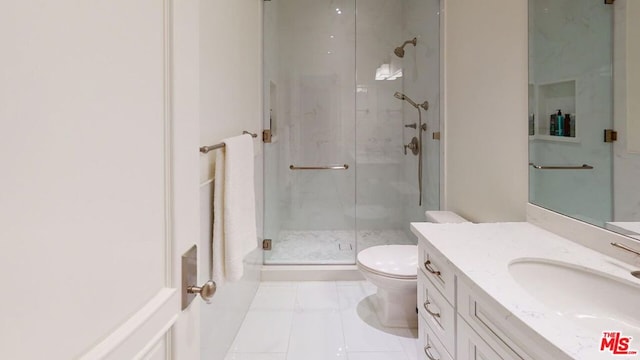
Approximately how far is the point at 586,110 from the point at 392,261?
1280 mm

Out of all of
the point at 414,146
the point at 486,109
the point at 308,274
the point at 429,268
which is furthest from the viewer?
the point at 414,146

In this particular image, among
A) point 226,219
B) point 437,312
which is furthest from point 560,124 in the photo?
point 226,219

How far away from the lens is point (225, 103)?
178cm

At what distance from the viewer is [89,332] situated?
0.46m

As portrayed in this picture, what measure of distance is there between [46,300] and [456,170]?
241 centimetres

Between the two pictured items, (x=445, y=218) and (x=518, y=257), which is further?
(x=445, y=218)

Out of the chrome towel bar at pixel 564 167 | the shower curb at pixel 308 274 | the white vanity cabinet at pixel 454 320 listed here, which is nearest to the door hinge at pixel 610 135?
the chrome towel bar at pixel 564 167

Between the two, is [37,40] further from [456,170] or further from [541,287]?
[456,170]

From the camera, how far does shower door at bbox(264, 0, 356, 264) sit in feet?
11.3

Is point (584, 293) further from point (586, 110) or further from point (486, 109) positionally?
point (486, 109)

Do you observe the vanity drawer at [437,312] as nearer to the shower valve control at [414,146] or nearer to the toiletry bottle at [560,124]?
the toiletry bottle at [560,124]

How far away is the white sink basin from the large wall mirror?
21 cm

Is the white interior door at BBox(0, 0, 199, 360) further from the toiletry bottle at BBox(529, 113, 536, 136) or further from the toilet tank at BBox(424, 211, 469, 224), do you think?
the toilet tank at BBox(424, 211, 469, 224)

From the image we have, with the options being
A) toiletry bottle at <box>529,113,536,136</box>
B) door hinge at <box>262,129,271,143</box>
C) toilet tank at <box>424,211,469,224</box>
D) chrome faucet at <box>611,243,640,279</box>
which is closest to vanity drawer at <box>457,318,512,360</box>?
chrome faucet at <box>611,243,640,279</box>
